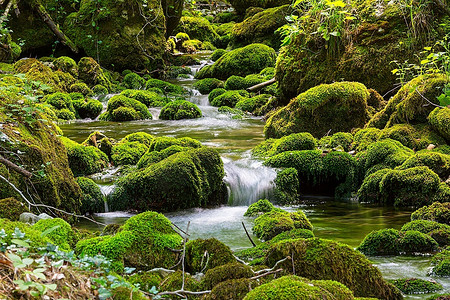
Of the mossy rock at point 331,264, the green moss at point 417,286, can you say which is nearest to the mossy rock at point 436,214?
the green moss at point 417,286

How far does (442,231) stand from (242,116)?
32.8 ft

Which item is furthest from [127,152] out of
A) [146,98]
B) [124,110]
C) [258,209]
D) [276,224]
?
[146,98]

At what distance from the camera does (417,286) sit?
4.52 metres

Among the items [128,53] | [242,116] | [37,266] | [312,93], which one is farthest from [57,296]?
[128,53]

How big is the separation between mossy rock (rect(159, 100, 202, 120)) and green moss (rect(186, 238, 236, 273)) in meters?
11.3

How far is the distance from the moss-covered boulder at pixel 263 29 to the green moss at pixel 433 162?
1566cm

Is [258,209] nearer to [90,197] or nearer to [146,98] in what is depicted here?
[90,197]

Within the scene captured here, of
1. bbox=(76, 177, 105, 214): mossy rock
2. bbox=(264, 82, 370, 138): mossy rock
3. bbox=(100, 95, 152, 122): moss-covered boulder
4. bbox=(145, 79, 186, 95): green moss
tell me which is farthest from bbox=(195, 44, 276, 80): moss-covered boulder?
bbox=(76, 177, 105, 214): mossy rock

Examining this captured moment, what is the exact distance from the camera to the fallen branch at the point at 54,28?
725 inches

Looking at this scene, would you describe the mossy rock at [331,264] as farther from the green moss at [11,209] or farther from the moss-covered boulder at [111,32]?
the moss-covered boulder at [111,32]

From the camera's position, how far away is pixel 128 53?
20812 mm

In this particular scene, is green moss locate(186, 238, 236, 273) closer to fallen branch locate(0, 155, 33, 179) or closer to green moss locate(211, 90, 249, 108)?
fallen branch locate(0, 155, 33, 179)

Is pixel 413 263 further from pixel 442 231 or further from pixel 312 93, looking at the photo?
pixel 312 93

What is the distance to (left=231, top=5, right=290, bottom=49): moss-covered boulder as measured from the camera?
23589 millimetres
